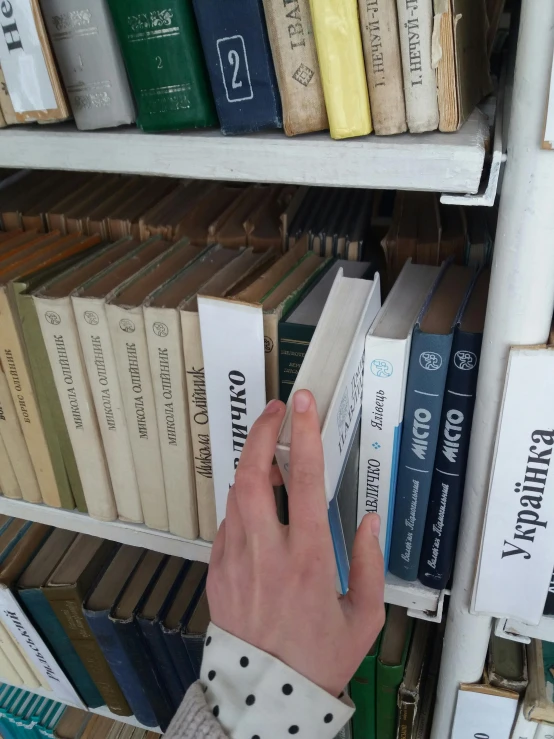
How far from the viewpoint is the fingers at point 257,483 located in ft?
1.27

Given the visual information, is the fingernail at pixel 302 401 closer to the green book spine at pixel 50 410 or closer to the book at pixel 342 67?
the book at pixel 342 67

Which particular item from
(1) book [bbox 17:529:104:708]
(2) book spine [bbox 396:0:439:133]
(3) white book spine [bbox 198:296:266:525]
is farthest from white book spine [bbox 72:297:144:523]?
(2) book spine [bbox 396:0:439:133]

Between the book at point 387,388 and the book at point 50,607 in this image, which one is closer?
the book at point 387,388

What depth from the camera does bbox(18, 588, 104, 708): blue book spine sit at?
82 cm

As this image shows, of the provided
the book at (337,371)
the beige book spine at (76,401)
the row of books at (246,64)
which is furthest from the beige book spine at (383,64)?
the beige book spine at (76,401)

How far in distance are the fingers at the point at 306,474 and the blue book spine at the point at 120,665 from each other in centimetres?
52

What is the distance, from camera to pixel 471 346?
485mm

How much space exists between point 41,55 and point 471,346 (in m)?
0.41

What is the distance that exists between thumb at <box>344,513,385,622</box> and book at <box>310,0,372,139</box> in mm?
285

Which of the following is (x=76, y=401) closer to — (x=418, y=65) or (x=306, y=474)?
(x=306, y=474)

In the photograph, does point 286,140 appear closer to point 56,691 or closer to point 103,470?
point 103,470

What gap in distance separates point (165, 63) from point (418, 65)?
18 centimetres

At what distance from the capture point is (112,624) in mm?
784

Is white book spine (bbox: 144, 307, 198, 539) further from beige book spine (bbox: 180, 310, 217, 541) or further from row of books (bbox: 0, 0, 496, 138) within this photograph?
row of books (bbox: 0, 0, 496, 138)
